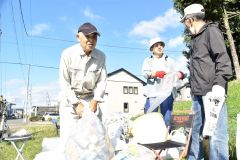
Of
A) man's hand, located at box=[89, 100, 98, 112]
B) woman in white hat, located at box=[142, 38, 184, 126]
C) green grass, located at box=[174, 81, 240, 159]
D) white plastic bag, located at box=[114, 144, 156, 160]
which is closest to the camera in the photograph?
white plastic bag, located at box=[114, 144, 156, 160]

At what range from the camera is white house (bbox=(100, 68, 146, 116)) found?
62.2 meters

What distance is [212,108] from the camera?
3.67m

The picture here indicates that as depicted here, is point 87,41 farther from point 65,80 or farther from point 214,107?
point 214,107

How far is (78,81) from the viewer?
175 inches

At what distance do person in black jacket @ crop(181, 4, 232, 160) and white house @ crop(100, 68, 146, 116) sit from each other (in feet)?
186

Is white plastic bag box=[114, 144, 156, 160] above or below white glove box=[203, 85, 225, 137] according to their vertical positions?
below

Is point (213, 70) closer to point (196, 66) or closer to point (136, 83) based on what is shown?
point (196, 66)

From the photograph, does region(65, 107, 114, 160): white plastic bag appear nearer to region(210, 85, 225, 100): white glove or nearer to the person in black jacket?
the person in black jacket

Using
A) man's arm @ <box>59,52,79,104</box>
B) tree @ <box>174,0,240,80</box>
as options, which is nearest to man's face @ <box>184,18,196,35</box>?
man's arm @ <box>59,52,79,104</box>

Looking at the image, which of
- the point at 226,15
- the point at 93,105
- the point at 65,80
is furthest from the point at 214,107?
the point at 226,15

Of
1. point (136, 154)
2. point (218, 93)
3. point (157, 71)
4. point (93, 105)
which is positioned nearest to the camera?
point (218, 93)

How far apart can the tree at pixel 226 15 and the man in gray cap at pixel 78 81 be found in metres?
15.6

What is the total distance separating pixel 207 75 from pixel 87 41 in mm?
1228

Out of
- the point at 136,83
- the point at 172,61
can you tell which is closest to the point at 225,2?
the point at 172,61
